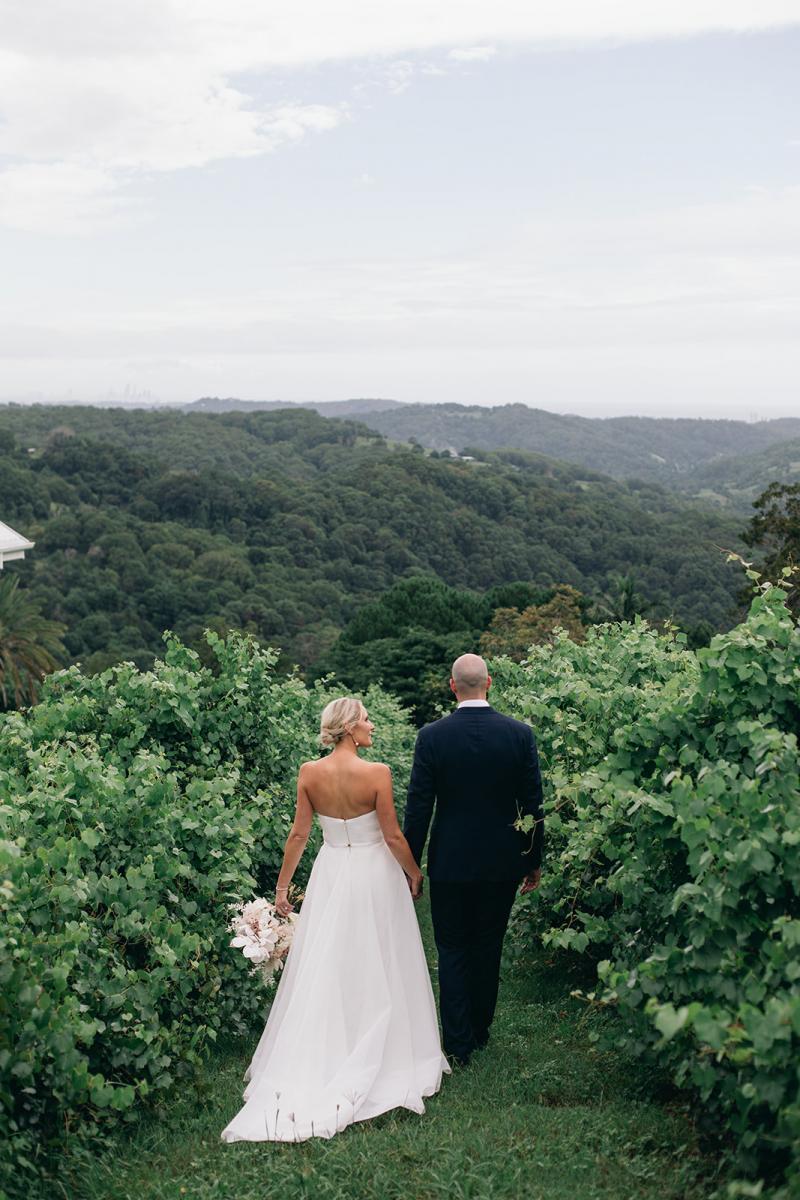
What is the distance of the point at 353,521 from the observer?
302ft

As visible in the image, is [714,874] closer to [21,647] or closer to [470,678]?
[470,678]

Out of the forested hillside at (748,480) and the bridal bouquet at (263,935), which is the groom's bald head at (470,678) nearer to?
the bridal bouquet at (263,935)

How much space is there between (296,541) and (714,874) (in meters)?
82.4

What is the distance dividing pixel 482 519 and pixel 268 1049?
296 feet

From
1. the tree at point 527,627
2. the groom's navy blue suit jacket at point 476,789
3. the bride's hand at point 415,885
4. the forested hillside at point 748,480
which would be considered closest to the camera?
the groom's navy blue suit jacket at point 476,789

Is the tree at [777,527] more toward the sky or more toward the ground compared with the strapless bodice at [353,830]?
more toward the ground

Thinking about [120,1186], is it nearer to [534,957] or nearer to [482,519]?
[534,957]

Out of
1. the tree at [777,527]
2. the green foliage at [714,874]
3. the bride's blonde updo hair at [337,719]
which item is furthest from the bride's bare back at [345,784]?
the tree at [777,527]

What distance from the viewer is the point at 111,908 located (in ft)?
16.4

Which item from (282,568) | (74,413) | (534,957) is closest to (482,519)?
(282,568)

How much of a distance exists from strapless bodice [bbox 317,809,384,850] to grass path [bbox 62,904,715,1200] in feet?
3.83

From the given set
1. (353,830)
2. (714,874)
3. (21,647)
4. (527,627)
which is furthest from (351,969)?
(527,627)

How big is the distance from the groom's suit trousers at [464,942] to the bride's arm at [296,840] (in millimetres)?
698

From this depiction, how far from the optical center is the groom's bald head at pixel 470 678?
5.32 metres
